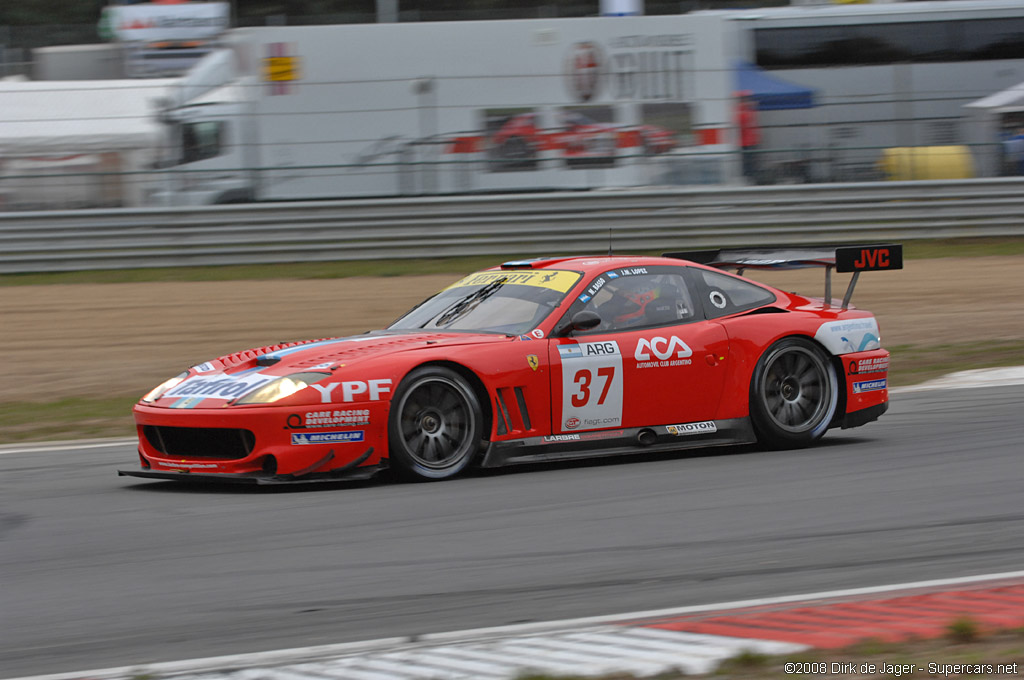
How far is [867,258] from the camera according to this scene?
8.05m

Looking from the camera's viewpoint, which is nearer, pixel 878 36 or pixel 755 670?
pixel 755 670

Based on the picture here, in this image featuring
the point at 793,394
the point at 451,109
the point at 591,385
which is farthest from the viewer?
the point at 451,109

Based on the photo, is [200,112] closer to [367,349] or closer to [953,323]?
[953,323]

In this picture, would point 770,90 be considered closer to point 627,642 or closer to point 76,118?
point 76,118

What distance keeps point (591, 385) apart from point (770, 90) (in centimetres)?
1408

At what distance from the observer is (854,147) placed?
19547mm

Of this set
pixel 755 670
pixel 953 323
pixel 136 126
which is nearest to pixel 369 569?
pixel 755 670

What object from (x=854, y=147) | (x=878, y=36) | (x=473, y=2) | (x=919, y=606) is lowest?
(x=919, y=606)

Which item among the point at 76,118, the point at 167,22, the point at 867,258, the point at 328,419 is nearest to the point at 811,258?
the point at 867,258

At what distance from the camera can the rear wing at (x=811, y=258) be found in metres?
8.00

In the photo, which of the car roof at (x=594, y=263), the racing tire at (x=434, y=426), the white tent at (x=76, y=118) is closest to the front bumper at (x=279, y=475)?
the racing tire at (x=434, y=426)

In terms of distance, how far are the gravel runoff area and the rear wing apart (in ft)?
16.5

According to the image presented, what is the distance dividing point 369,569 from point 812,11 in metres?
18.1

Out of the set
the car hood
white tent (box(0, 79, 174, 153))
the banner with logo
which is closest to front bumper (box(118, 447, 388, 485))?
the car hood
